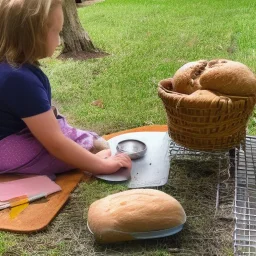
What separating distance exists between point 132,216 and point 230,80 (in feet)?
2.23

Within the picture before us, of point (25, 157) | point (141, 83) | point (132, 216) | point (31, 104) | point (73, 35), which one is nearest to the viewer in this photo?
point (132, 216)

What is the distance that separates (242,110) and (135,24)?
3.97 m

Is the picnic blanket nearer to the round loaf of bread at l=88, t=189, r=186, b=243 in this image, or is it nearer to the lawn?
the lawn

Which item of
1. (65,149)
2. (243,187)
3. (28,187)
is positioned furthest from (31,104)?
(243,187)

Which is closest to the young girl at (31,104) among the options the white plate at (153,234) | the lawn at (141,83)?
the lawn at (141,83)

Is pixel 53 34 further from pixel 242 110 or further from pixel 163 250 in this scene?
pixel 163 250

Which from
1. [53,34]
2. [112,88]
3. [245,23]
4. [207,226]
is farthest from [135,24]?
[207,226]

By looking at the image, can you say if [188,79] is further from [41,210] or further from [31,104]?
[41,210]

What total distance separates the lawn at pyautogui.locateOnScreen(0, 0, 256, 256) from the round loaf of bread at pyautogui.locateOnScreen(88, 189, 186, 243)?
54 millimetres

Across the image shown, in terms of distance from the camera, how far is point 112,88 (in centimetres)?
327

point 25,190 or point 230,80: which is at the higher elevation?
point 230,80

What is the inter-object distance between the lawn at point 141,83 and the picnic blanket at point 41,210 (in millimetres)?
30

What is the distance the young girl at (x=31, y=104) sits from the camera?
1.87m

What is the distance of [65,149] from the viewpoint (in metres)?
1.94
